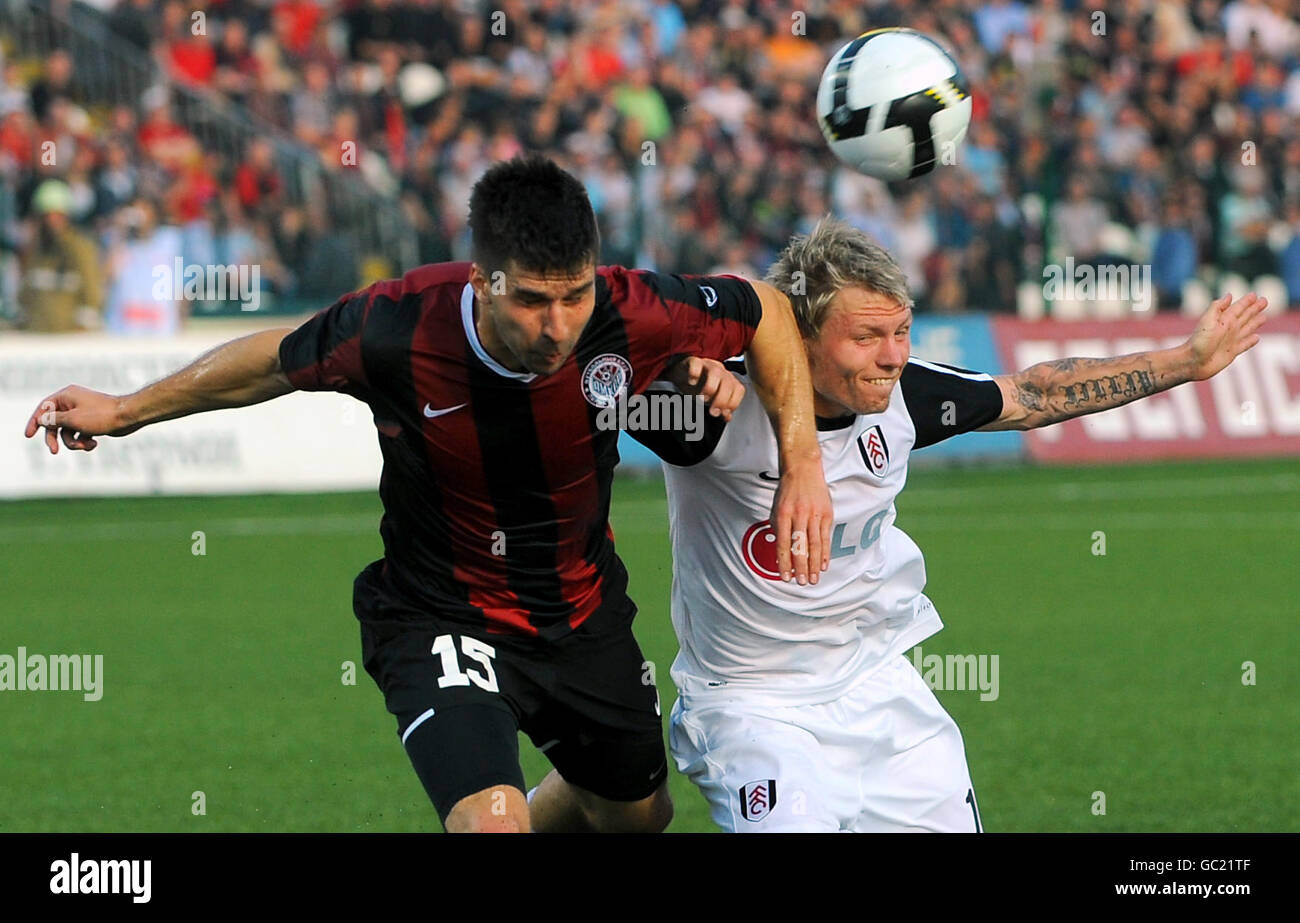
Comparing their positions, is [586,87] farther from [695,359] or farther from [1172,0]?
[695,359]

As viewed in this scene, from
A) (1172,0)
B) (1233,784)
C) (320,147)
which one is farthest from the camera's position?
(1172,0)

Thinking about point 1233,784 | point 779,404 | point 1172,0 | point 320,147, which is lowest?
point 1233,784

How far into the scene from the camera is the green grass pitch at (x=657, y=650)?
23.4 ft

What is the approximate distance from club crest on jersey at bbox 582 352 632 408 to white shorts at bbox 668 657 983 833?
37.5 inches

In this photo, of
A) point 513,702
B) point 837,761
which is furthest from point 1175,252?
point 513,702

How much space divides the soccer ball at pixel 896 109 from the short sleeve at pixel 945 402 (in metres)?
1.55

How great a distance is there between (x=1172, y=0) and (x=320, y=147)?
35.3 feet

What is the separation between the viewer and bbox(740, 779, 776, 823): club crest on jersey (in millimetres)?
5016

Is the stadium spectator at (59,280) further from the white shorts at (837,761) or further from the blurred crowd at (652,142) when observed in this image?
the white shorts at (837,761)

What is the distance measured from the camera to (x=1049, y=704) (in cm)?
870

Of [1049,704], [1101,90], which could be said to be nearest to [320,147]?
[1101,90]

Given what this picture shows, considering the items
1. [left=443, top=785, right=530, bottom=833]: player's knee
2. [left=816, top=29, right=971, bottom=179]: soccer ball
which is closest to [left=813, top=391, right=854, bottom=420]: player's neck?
[left=443, top=785, right=530, bottom=833]: player's knee

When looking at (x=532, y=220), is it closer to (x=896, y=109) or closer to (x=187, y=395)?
(x=187, y=395)

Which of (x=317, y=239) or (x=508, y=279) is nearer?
(x=508, y=279)
